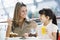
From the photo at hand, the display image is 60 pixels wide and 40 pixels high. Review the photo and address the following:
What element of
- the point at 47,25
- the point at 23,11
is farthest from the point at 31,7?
the point at 47,25

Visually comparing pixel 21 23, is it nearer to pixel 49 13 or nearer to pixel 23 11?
pixel 23 11

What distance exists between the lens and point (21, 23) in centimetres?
141

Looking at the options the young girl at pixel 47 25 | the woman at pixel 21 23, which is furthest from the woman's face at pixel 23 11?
the young girl at pixel 47 25

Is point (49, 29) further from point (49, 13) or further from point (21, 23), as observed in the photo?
point (21, 23)

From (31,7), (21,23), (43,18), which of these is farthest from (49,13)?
(21,23)

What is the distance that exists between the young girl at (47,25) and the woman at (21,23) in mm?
81

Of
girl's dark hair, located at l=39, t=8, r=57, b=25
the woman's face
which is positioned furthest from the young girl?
the woman's face

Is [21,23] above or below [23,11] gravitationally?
below

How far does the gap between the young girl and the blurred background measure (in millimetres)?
35

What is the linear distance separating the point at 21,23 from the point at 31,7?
0.17 meters

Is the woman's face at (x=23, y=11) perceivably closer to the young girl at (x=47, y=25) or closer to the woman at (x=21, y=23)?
the woman at (x=21, y=23)

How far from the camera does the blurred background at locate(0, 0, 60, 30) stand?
4.37 feet

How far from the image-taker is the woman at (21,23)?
1.38 m

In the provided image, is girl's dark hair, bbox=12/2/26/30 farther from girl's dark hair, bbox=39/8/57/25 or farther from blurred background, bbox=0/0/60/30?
girl's dark hair, bbox=39/8/57/25
